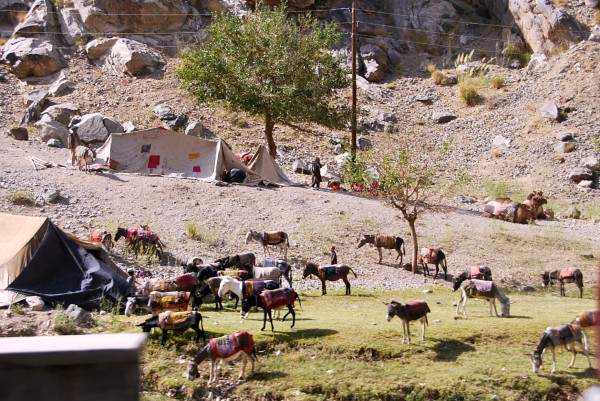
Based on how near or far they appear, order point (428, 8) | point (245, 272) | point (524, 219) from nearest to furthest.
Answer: point (245, 272) < point (524, 219) < point (428, 8)

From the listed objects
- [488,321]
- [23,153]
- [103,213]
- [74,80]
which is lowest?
[488,321]

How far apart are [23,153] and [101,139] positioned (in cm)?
529

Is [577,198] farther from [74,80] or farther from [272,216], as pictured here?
[74,80]

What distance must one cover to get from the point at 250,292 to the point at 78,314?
3556 mm

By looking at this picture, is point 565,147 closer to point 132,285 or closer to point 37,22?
point 132,285

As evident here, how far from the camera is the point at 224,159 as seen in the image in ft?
94.4

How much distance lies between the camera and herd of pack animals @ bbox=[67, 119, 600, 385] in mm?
12391

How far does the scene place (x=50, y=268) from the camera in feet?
53.7

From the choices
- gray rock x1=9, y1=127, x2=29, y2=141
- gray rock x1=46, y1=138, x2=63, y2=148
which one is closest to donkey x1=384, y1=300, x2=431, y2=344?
gray rock x1=46, y1=138, x2=63, y2=148

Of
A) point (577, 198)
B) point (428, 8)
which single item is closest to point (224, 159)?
point (577, 198)

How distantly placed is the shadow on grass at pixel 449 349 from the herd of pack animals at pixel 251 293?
397 millimetres

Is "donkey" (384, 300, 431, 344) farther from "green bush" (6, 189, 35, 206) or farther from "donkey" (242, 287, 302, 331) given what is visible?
"green bush" (6, 189, 35, 206)

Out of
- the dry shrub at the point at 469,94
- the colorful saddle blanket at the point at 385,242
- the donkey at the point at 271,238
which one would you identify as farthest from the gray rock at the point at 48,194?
the dry shrub at the point at 469,94

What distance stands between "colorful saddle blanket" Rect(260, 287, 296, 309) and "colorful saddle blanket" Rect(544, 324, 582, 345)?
191 inches
